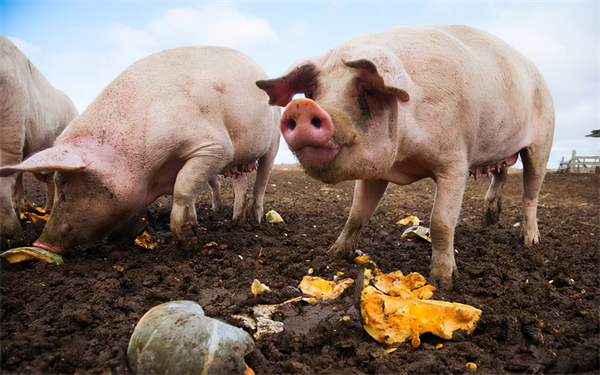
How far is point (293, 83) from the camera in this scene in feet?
10.4

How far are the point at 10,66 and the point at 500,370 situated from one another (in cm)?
505

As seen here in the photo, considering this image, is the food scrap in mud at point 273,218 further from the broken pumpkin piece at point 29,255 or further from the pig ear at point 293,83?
the pig ear at point 293,83

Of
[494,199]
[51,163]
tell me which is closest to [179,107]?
[51,163]

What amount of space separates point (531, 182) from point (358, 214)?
2.08 metres

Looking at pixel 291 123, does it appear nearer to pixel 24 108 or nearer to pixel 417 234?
pixel 417 234

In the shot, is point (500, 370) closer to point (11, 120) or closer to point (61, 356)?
point (61, 356)

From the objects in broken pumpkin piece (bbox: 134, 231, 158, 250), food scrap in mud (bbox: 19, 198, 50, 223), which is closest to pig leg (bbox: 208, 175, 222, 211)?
food scrap in mud (bbox: 19, 198, 50, 223)

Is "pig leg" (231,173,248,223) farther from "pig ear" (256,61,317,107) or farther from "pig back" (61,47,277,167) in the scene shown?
"pig ear" (256,61,317,107)

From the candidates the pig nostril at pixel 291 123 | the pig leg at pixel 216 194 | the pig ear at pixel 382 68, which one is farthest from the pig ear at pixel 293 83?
the pig leg at pixel 216 194

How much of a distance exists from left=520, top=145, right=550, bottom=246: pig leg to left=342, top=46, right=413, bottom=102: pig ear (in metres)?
2.33

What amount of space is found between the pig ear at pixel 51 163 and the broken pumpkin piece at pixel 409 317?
2478 millimetres

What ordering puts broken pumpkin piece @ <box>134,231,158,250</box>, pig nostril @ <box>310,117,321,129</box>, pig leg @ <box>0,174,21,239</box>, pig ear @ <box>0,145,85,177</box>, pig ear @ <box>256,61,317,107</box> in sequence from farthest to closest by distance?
pig leg @ <box>0,174,21,239</box>, broken pumpkin piece @ <box>134,231,158,250</box>, pig ear @ <box>0,145,85,177</box>, pig ear @ <box>256,61,317,107</box>, pig nostril @ <box>310,117,321,129</box>

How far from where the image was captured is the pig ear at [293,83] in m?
3.09

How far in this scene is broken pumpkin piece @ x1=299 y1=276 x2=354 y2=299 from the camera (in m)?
3.03
